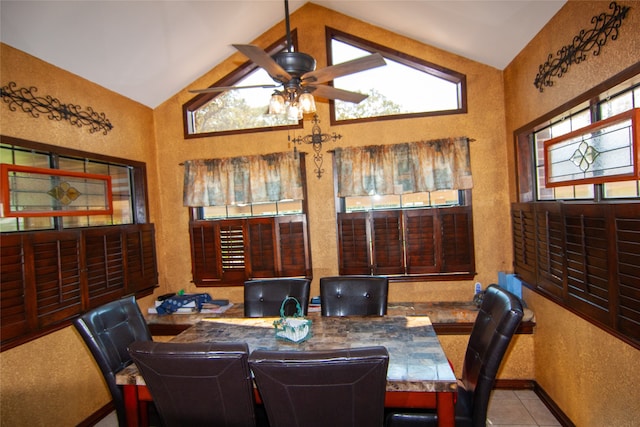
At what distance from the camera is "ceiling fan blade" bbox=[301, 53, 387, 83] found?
1.82 metres

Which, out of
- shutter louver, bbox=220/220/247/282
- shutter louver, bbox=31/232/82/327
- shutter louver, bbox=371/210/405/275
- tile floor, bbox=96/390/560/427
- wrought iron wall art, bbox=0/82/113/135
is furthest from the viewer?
shutter louver, bbox=220/220/247/282

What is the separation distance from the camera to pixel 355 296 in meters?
2.61

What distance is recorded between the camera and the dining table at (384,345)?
1.55 metres

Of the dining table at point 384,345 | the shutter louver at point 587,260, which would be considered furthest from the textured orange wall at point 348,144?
the dining table at point 384,345

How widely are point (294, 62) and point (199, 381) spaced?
62.6 inches

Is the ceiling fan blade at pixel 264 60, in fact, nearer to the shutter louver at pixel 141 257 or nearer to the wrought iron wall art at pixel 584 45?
the wrought iron wall art at pixel 584 45

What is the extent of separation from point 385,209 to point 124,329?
229cm

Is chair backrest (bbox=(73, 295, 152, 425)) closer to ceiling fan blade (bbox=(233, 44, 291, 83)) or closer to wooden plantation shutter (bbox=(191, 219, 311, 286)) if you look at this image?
wooden plantation shutter (bbox=(191, 219, 311, 286))

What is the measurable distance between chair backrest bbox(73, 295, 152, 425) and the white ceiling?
165 cm

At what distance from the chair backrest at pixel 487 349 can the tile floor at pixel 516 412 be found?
889mm

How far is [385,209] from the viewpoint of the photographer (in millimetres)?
3393

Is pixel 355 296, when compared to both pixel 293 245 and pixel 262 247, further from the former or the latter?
pixel 262 247

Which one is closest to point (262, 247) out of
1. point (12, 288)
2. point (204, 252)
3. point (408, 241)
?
point (204, 252)

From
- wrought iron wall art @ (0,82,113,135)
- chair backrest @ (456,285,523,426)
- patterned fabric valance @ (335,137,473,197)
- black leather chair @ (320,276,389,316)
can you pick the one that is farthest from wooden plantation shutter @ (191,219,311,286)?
chair backrest @ (456,285,523,426)
